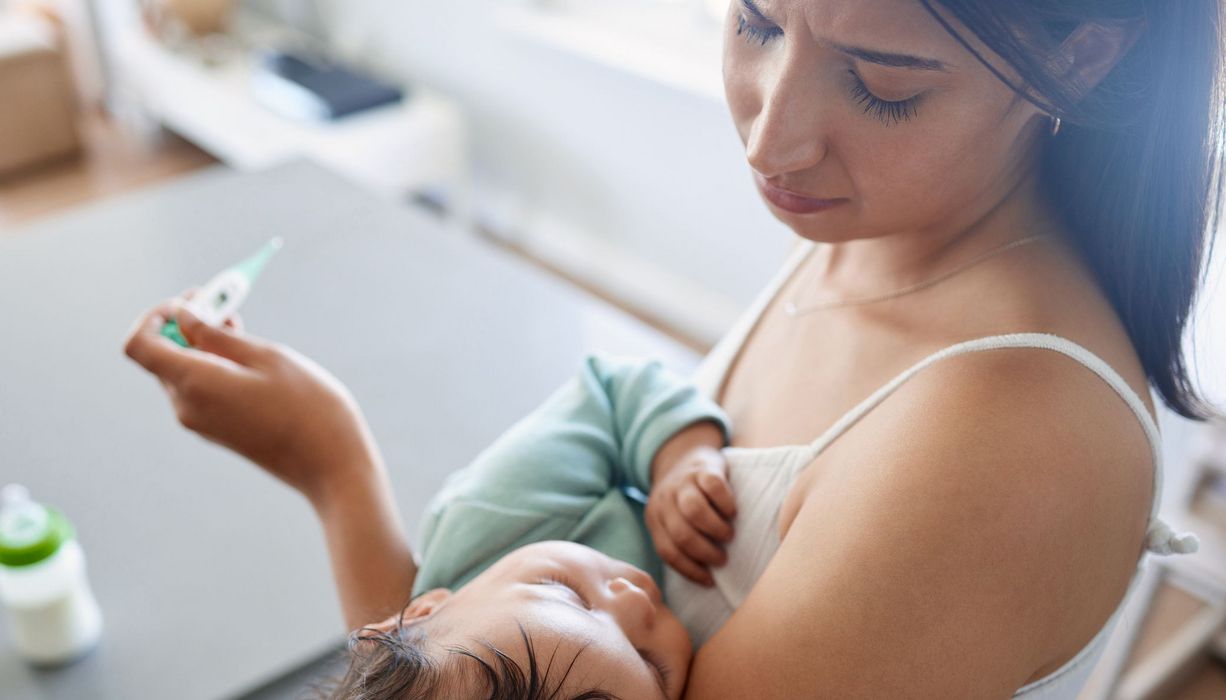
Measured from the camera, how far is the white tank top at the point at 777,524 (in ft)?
2.17

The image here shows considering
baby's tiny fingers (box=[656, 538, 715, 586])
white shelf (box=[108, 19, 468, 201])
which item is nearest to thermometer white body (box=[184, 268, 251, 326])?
baby's tiny fingers (box=[656, 538, 715, 586])

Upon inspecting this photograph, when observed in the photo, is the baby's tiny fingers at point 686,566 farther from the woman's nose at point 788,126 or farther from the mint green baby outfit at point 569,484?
the woman's nose at point 788,126

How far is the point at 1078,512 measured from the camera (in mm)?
625

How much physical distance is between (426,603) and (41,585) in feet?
1.60

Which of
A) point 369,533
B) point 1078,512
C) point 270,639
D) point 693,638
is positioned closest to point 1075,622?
point 1078,512

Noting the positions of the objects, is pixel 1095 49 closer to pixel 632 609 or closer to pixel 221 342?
pixel 632 609

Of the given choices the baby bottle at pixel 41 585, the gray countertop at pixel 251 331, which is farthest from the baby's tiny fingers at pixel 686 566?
the baby bottle at pixel 41 585

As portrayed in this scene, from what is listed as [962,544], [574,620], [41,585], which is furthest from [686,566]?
[41,585]

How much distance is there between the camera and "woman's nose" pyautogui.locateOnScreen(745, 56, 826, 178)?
640 mm

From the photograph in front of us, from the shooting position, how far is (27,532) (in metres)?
1.08

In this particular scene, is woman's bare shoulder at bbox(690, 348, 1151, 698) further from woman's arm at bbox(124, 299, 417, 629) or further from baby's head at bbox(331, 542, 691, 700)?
woman's arm at bbox(124, 299, 417, 629)

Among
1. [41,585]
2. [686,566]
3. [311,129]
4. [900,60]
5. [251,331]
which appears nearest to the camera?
[900,60]

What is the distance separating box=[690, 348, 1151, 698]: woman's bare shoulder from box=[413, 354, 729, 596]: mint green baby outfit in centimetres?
20

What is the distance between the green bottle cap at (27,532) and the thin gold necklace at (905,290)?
0.74 m
